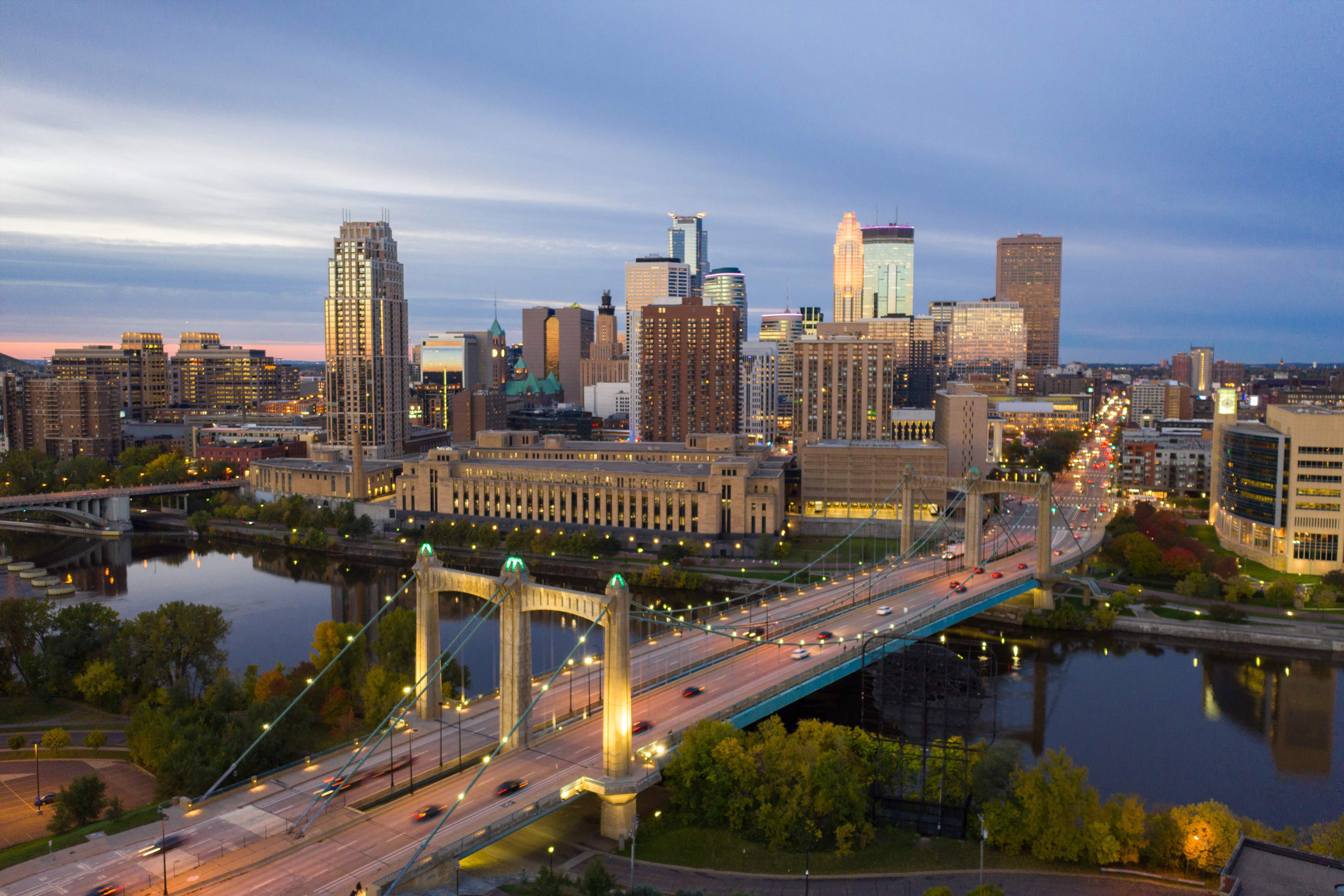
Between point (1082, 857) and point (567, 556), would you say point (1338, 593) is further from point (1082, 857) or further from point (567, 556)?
point (567, 556)

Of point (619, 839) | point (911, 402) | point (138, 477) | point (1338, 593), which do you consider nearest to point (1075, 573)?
point (1338, 593)

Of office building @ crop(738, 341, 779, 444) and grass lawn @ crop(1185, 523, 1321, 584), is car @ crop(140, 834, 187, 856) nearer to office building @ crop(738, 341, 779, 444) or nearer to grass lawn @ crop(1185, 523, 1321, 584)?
grass lawn @ crop(1185, 523, 1321, 584)

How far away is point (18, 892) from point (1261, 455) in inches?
2401

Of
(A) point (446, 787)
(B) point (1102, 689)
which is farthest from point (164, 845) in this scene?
(B) point (1102, 689)

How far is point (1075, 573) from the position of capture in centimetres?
5412

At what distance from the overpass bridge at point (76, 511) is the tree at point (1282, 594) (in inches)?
3008

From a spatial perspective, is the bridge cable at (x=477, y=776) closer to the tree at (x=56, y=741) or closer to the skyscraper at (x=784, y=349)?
the tree at (x=56, y=741)

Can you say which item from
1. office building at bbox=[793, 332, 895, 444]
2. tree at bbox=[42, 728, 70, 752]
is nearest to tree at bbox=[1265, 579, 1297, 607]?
office building at bbox=[793, 332, 895, 444]

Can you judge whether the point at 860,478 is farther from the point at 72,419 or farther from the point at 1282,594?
the point at 72,419

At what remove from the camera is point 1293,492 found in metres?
53.5

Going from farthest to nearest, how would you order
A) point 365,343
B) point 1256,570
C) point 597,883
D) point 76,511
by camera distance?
point 365,343
point 76,511
point 1256,570
point 597,883

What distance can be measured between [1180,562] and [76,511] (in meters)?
77.0

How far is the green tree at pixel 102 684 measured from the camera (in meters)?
32.0

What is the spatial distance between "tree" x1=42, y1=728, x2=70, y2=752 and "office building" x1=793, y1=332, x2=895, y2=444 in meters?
73.2
